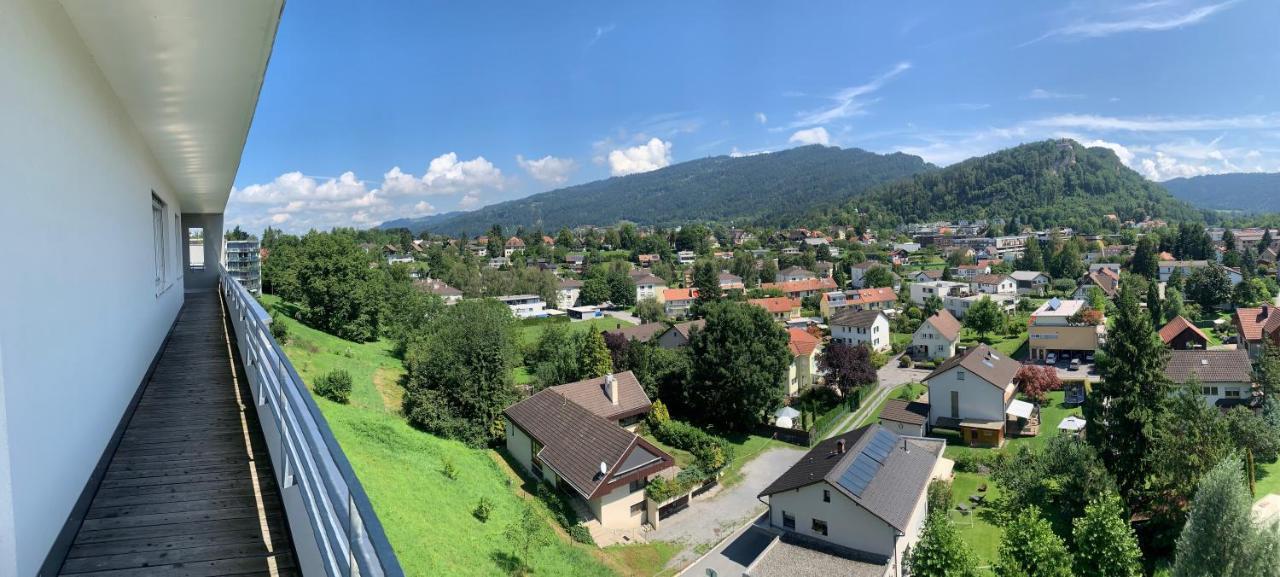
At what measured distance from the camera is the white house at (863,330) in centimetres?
3988

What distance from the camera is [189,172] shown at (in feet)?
25.0

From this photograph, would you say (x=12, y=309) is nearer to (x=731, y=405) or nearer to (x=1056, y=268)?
(x=731, y=405)

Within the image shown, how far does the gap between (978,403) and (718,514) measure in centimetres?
1388

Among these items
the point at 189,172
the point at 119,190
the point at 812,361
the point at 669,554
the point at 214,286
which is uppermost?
the point at 189,172

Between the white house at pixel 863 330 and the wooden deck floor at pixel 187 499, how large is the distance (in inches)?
1506

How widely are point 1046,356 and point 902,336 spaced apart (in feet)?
32.8

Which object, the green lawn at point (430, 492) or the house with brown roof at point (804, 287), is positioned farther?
the house with brown roof at point (804, 287)

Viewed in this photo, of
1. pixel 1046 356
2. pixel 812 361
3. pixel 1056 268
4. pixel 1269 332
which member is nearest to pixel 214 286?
pixel 812 361

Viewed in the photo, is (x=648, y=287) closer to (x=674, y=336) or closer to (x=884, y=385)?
(x=674, y=336)

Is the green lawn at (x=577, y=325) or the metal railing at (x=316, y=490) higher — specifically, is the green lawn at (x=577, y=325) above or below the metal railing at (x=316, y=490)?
below

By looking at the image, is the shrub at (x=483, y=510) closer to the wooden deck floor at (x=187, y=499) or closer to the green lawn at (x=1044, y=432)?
the wooden deck floor at (x=187, y=499)

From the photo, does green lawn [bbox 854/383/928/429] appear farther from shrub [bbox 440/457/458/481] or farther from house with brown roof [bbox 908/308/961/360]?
shrub [bbox 440/457/458/481]

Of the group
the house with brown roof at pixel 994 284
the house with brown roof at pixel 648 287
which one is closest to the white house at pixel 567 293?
the house with brown roof at pixel 648 287

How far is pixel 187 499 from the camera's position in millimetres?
3256
